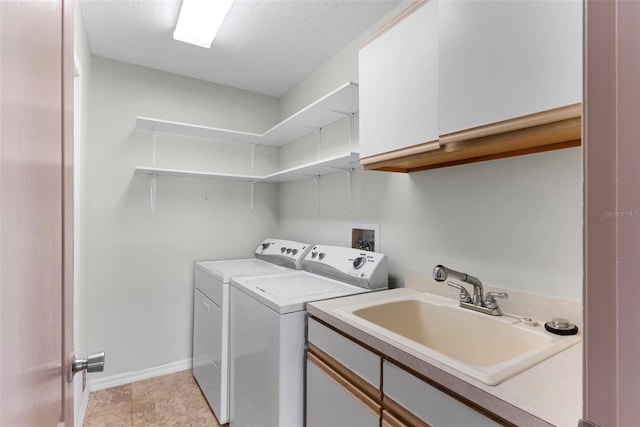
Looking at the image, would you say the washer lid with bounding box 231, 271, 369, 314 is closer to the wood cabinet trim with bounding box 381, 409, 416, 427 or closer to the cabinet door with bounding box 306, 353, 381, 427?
the cabinet door with bounding box 306, 353, 381, 427

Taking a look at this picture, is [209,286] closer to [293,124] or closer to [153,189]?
[153,189]

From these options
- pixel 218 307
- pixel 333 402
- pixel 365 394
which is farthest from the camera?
pixel 218 307

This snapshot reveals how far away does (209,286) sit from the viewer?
2283 millimetres

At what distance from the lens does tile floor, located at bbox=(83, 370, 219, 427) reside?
205 cm

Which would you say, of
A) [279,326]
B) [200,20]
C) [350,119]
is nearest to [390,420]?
[279,326]

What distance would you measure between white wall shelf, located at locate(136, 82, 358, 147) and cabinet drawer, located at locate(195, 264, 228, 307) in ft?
3.68

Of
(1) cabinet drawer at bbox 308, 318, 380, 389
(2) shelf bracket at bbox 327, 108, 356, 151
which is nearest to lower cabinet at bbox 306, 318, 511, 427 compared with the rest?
(1) cabinet drawer at bbox 308, 318, 380, 389

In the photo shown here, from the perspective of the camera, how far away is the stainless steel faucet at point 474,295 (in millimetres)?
1297

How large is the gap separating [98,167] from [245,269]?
134cm

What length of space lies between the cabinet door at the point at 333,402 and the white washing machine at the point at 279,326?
9 centimetres

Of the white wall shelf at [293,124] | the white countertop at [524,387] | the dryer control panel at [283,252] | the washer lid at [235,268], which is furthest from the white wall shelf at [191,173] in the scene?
the white countertop at [524,387]

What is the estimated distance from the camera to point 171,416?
2.10 meters

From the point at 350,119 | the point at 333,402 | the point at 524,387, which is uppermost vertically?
the point at 350,119

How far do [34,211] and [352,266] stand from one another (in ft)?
5.16
